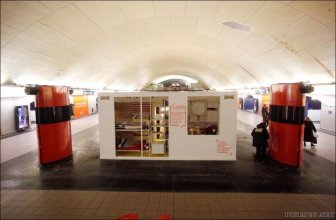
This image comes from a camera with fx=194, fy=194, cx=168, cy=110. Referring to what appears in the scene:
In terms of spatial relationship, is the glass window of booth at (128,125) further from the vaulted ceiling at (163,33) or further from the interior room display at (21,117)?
the interior room display at (21,117)

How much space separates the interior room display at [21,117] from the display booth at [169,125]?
28.9 feet

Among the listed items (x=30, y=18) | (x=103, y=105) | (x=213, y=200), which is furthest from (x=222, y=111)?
(x=30, y=18)

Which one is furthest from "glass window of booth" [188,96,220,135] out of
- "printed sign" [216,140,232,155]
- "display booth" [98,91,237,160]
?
"printed sign" [216,140,232,155]

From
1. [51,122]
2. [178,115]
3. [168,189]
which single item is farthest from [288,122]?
[51,122]

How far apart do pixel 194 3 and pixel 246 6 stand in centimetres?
184

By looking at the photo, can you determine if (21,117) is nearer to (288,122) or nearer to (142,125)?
(142,125)

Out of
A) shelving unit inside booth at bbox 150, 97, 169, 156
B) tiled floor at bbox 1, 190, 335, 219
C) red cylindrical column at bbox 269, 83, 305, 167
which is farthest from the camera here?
shelving unit inside booth at bbox 150, 97, 169, 156

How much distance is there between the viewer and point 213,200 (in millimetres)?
5000

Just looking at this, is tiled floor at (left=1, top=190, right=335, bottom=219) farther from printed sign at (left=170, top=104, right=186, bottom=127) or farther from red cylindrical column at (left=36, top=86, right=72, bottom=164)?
printed sign at (left=170, top=104, right=186, bottom=127)

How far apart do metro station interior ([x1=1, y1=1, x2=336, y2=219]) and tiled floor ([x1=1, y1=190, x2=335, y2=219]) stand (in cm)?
3

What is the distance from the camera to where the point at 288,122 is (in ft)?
24.1

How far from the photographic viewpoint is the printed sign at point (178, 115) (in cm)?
802

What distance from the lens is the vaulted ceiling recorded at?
6.61 meters

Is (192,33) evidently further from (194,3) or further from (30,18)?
(30,18)
